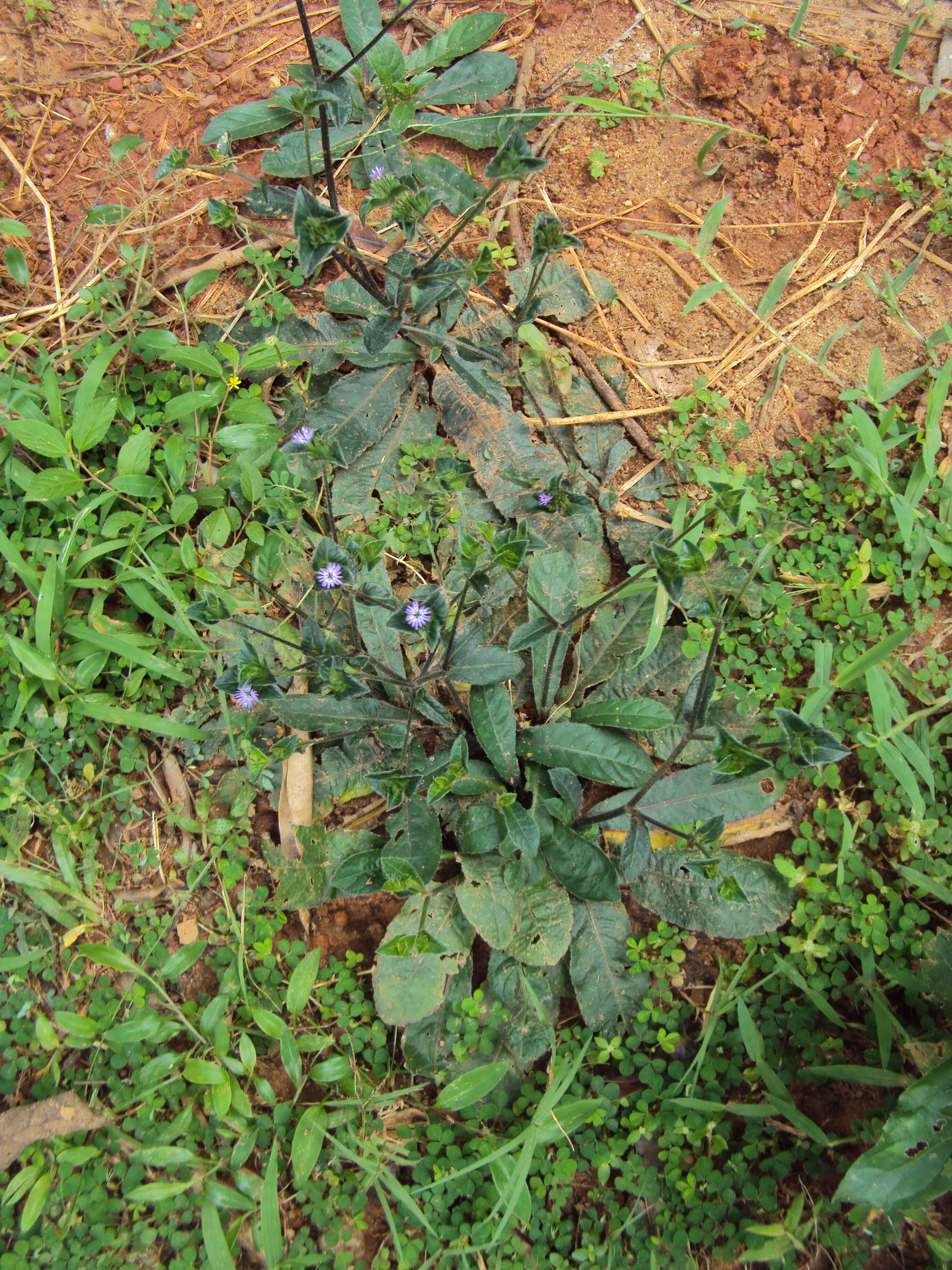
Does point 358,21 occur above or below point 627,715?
above

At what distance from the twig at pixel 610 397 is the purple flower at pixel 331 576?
1383 millimetres

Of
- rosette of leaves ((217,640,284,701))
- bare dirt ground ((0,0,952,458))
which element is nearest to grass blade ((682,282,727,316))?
bare dirt ground ((0,0,952,458))

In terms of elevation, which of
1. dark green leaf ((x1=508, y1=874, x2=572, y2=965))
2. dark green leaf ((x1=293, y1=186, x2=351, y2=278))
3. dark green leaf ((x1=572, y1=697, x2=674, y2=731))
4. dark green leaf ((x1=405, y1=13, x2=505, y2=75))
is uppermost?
dark green leaf ((x1=405, y1=13, x2=505, y2=75))

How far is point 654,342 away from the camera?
9.80ft

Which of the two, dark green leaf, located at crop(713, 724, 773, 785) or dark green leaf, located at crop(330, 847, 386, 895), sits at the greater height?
dark green leaf, located at crop(713, 724, 773, 785)

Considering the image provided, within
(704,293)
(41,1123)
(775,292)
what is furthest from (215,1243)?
(775,292)

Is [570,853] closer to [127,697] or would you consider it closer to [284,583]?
[284,583]

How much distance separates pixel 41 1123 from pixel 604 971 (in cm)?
181

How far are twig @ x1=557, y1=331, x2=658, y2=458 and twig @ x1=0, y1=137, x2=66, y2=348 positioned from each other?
193 cm

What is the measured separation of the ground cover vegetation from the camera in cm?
230

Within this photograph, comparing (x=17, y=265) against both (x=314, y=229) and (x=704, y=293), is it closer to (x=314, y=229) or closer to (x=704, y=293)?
(x=314, y=229)

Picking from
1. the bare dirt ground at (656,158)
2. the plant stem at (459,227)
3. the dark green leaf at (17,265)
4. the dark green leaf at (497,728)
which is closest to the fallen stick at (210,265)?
the bare dirt ground at (656,158)

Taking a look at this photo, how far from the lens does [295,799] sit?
2.56m

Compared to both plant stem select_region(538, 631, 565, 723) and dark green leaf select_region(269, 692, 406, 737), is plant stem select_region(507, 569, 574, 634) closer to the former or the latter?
plant stem select_region(538, 631, 565, 723)
